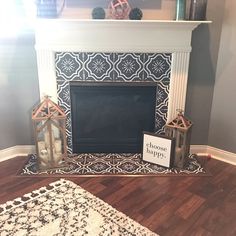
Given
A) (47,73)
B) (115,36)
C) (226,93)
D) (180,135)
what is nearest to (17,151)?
(47,73)

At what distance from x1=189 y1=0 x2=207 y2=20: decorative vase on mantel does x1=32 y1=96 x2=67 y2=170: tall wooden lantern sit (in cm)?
144

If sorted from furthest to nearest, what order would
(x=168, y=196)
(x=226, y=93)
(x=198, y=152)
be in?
(x=198, y=152)
(x=226, y=93)
(x=168, y=196)

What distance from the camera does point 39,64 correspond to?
2514mm

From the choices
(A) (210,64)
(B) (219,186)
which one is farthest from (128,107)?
(B) (219,186)

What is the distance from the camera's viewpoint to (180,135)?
2.53 m

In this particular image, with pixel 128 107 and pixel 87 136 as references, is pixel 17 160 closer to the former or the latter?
pixel 87 136

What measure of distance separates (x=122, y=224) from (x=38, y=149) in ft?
3.55

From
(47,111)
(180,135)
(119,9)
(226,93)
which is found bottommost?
(180,135)

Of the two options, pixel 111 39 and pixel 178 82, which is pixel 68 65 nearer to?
pixel 111 39

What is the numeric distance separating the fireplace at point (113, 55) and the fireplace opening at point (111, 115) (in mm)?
60

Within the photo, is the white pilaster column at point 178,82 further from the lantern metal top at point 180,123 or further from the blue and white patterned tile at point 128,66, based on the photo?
the blue and white patterned tile at point 128,66

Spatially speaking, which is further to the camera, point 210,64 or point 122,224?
point 210,64

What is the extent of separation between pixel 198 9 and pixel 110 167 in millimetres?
1616

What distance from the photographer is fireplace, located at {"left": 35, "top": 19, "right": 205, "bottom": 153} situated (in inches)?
94.3
